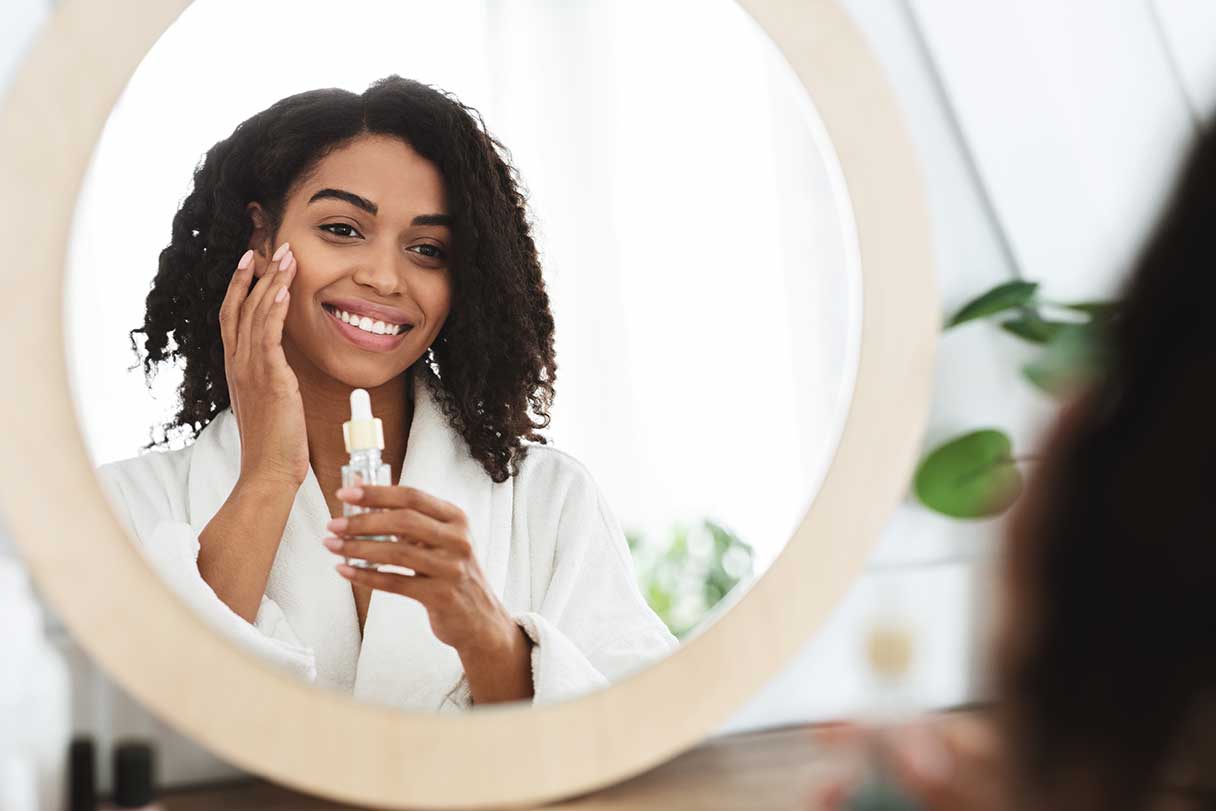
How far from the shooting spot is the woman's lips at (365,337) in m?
0.66

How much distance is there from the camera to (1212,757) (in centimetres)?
37

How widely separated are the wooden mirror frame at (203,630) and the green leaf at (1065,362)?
8.6 inches

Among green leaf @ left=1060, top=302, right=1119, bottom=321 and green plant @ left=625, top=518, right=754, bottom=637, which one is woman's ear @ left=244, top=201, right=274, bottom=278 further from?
green leaf @ left=1060, top=302, right=1119, bottom=321

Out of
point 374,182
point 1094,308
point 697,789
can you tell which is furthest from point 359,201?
point 1094,308

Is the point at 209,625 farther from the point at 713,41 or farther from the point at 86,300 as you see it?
the point at 713,41

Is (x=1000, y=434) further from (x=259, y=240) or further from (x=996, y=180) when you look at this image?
(x=259, y=240)

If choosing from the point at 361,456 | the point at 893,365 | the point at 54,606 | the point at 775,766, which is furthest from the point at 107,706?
the point at 893,365

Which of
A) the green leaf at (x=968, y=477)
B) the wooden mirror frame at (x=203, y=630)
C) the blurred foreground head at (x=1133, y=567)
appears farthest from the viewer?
the green leaf at (x=968, y=477)

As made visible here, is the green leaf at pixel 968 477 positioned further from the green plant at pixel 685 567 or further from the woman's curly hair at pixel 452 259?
the woman's curly hair at pixel 452 259

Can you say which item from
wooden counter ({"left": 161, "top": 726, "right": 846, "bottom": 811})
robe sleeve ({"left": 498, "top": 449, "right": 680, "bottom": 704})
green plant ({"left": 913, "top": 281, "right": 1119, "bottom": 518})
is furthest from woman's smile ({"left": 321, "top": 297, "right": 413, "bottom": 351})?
green plant ({"left": 913, "top": 281, "right": 1119, "bottom": 518})

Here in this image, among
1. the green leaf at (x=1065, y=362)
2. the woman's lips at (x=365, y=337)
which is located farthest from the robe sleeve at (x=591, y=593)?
the green leaf at (x=1065, y=362)

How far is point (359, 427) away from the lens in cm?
67

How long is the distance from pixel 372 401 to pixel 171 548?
0.13m

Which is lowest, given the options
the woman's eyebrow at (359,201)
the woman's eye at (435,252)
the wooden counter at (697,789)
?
the wooden counter at (697,789)
